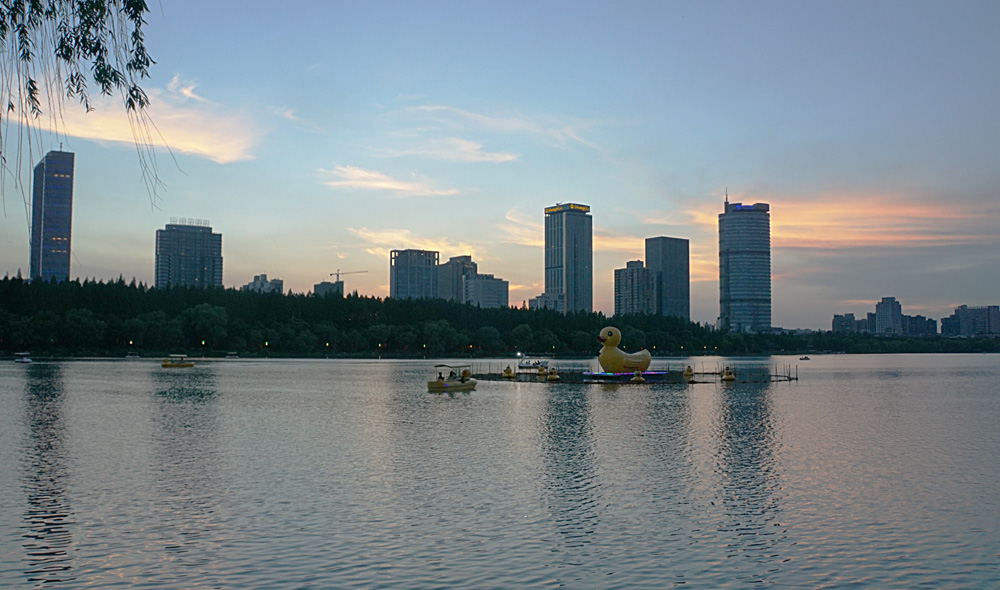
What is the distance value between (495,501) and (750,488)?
8689mm

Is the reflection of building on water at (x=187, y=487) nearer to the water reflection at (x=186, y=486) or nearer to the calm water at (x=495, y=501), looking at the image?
the water reflection at (x=186, y=486)

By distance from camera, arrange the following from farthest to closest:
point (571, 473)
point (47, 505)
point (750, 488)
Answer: point (571, 473), point (750, 488), point (47, 505)

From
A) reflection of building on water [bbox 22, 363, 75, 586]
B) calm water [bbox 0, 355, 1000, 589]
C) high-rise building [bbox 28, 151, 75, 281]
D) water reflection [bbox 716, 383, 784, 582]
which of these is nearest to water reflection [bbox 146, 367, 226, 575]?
calm water [bbox 0, 355, 1000, 589]

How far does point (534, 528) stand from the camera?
814 inches

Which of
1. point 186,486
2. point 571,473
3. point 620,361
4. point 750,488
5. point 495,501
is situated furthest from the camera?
point 620,361

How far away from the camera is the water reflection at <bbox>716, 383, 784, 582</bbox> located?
61.8 ft

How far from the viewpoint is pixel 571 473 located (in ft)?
95.3

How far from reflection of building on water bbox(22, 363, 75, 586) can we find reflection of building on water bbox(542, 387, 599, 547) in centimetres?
1144

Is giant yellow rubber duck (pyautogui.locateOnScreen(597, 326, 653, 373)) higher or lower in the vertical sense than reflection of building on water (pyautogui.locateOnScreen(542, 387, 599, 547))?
higher

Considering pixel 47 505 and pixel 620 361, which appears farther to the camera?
pixel 620 361

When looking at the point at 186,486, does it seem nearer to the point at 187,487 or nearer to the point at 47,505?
the point at 187,487

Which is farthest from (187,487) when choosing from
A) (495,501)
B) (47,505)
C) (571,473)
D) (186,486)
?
(571,473)

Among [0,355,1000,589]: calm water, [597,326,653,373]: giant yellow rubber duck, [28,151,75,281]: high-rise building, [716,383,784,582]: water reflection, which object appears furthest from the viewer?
[597,326,653,373]: giant yellow rubber duck

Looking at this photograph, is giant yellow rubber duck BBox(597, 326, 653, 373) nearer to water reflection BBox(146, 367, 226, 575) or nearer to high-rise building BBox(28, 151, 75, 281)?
water reflection BBox(146, 367, 226, 575)
